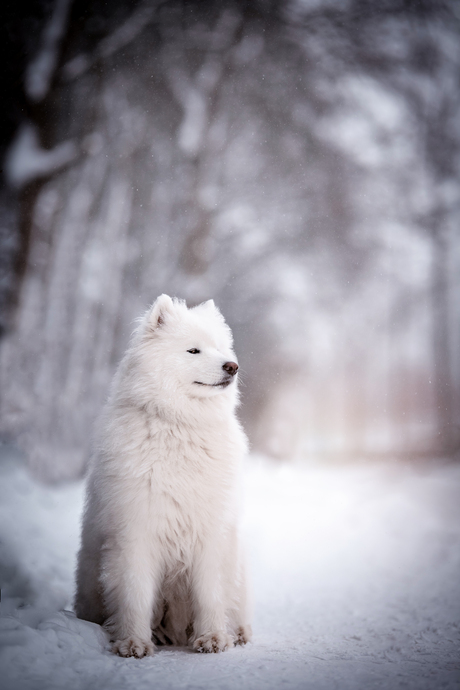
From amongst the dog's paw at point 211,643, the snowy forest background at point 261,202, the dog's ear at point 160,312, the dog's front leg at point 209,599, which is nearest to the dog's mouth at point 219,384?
the dog's ear at point 160,312

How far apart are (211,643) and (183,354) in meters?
1.40

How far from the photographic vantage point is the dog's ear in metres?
2.64

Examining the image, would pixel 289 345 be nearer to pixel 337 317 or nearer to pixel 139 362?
pixel 337 317

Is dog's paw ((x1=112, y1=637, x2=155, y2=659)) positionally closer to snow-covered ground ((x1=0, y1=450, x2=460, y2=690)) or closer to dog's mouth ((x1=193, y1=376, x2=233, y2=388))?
snow-covered ground ((x1=0, y1=450, x2=460, y2=690))

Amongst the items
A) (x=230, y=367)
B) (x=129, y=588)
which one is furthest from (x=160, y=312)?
(x=129, y=588)

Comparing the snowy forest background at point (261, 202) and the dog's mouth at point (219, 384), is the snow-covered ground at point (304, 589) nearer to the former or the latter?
the snowy forest background at point (261, 202)

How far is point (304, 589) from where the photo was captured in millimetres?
4027

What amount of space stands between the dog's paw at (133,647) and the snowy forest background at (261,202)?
322 centimetres

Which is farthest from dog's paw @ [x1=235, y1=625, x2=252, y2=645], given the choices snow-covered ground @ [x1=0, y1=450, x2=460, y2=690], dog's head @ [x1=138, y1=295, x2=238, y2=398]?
dog's head @ [x1=138, y1=295, x2=238, y2=398]

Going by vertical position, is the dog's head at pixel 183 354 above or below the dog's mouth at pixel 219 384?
above

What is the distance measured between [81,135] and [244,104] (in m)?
2.31

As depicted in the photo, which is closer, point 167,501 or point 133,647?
point 133,647

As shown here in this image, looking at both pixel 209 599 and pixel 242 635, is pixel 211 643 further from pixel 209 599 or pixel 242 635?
pixel 242 635

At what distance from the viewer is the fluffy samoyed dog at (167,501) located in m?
2.20
